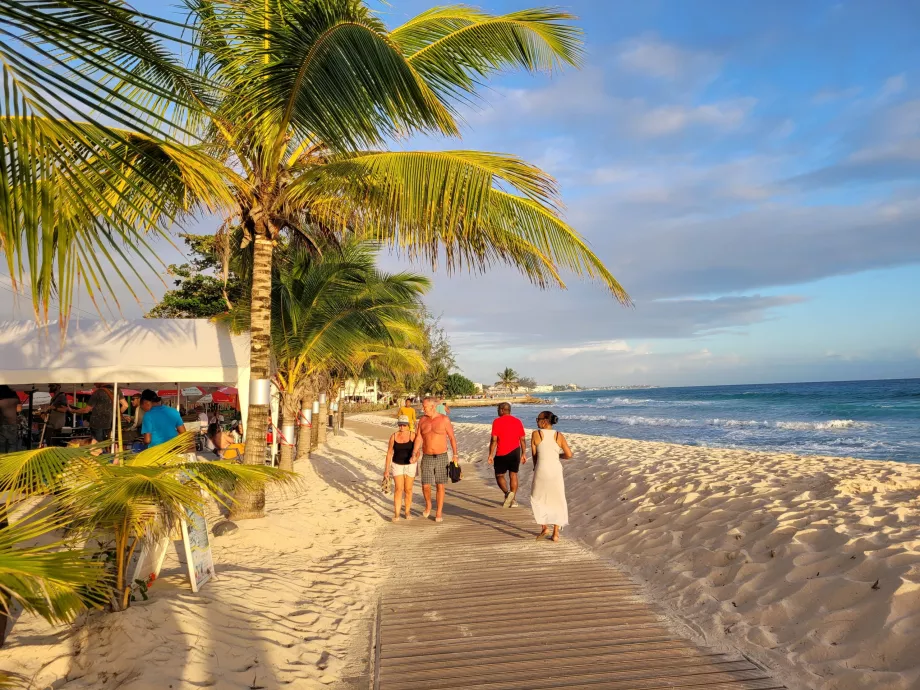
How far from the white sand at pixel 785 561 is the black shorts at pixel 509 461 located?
3.30ft

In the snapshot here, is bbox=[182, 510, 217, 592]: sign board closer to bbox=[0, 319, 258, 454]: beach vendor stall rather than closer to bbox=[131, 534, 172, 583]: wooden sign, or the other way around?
bbox=[131, 534, 172, 583]: wooden sign

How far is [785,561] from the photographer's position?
458 centimetres

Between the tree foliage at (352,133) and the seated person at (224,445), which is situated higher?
the tree foliage at (352,133)

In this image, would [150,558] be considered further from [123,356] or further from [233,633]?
[123,356]

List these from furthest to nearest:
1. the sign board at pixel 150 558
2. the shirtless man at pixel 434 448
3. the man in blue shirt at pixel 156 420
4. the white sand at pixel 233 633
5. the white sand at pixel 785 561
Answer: the shirtless man at pixel 434 448 < the man in blue shirt at pixel 156 420 < the sign board at pixel 150 558 < the white sand at pixel 785 561 < the white sand at pixel 233 633

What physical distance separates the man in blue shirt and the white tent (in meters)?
3.72

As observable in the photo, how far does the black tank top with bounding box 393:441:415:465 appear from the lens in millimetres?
7668

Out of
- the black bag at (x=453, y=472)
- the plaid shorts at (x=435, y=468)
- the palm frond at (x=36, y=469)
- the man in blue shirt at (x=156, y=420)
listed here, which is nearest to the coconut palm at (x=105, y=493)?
the palm frond at (x=36, y=469)

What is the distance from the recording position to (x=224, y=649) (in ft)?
11.6

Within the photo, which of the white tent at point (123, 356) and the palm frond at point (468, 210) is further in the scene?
the white tent at point (123, 356)

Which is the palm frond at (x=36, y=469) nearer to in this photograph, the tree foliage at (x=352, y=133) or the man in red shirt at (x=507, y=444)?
the tree foliage at (x=352, y=133)

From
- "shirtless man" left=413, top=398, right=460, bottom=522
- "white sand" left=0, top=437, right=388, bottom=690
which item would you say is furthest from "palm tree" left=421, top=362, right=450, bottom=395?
"white sand" left=0, top=437, right=388, bottom=690

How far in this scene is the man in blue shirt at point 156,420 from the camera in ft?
21.4

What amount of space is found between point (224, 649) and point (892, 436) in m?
29.9
